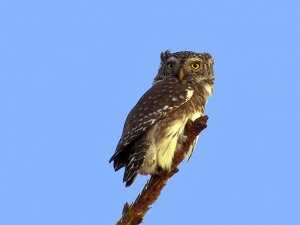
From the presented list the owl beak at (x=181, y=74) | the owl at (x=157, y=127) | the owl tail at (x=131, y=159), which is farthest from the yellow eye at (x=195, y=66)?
the owl tail at (x=131, y=159)

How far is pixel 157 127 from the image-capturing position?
202 inches

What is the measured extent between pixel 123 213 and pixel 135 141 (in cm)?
186

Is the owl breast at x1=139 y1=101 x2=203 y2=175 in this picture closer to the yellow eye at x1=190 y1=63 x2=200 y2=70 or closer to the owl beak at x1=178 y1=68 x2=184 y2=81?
the owl beak at x1=178 y1=68 x2=184 y2=81

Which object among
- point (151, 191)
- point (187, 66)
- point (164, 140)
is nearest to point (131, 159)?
point (164, 140)

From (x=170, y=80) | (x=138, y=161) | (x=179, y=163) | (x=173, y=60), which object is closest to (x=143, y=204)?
(x=179, y=163)

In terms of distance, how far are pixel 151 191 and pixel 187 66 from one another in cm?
289

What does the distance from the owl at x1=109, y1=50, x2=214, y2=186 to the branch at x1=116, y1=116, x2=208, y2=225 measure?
1.13 feet

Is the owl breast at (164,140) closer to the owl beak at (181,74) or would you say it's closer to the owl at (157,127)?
the owl at (157,127)

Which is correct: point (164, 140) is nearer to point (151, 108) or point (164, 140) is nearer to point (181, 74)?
point (151, 108)

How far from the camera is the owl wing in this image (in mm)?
5012

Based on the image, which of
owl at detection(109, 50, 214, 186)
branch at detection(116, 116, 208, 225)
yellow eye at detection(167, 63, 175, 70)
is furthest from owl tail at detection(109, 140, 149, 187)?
yellow eye at detection(167, 63, 175, 70)

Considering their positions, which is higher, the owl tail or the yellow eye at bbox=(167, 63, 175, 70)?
the yellow eye at bbox=(167, 63, 175, 70)

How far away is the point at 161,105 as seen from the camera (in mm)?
5262

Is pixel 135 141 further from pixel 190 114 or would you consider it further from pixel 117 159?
pixel 190 114
